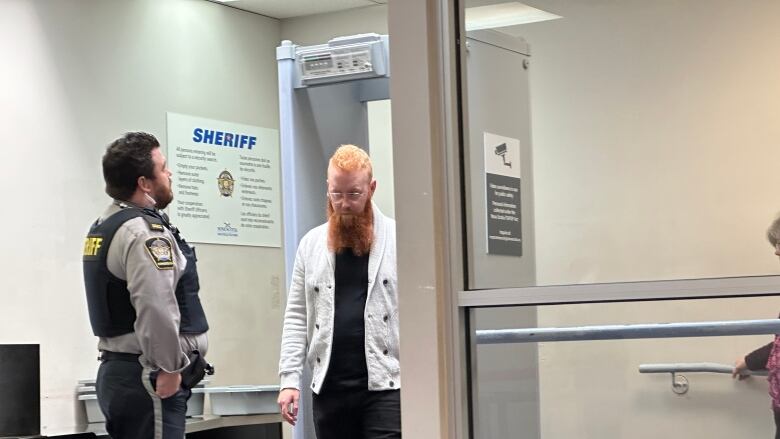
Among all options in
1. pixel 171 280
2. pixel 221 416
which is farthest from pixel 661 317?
pixel 221 416

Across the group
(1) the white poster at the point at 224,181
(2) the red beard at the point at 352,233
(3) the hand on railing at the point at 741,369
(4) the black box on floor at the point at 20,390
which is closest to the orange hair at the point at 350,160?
(2) the red beard at the point at 352,233

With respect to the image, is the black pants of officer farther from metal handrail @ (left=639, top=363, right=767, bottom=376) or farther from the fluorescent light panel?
metal handrail @ (left=639, top=363, right=767, bottom=376)

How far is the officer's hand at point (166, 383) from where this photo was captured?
137 inches

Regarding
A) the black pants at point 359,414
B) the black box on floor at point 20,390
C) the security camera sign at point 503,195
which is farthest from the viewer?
the black box on floor at point 20,390

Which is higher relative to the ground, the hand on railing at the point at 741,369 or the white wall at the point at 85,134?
the white wall at the point at 85,134

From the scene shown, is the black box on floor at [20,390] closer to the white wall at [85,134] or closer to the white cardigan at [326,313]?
the white wall at [85,134]

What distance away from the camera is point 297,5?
6906 mm

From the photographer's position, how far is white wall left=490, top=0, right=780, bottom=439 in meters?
1.97

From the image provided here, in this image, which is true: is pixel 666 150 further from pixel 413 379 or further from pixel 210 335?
pixel 210 335

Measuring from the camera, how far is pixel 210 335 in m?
A: 6.59

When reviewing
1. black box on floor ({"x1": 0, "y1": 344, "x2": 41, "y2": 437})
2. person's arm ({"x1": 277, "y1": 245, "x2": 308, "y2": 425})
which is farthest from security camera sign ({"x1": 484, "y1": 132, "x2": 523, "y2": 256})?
black box on floor ({"x1": 0, "y1": 344, "x2": 41, "y2": 437})

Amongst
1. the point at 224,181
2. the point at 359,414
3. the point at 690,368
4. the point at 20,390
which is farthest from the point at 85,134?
the point at 690,368

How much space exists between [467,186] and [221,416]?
3488mm

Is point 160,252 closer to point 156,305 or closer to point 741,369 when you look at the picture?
point 156,305
